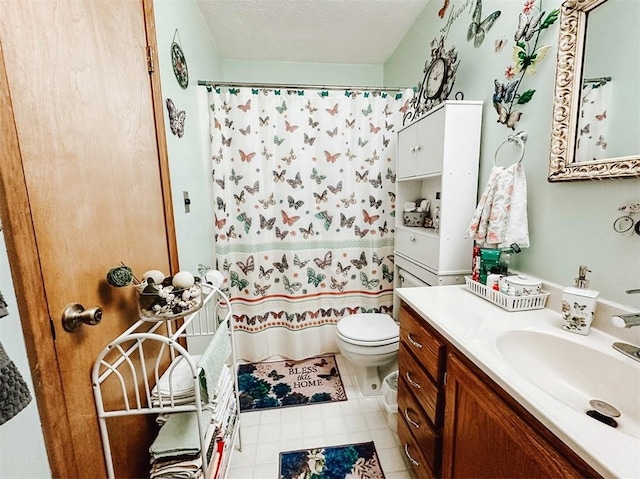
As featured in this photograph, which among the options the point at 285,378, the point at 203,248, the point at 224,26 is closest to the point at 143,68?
the point at 203,248

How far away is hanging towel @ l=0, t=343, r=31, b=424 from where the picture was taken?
37 cm

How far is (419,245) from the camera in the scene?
164cm

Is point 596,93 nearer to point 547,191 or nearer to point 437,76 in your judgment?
point 547,191

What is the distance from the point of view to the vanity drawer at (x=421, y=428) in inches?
39.6

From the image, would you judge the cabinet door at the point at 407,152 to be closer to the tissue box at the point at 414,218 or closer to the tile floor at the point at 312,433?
the tissue box at the point at 414,218

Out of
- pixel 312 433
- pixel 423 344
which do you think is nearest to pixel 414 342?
pixel 423 344

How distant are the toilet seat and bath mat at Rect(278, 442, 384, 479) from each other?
505mm

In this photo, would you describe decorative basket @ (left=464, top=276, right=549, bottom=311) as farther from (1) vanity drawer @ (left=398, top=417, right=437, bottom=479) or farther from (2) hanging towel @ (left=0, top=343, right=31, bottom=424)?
(2) hanging towel @ (left=0, top=343, right=31, bottom=424)

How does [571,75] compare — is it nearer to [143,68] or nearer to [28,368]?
[143,68]

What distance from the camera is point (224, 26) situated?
1980 millimetres

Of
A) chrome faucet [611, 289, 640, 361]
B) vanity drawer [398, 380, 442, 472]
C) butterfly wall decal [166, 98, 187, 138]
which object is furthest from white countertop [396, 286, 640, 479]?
butterfly wall decal [166, 98, 187, 138]

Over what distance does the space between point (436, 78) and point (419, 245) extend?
95 centimetres

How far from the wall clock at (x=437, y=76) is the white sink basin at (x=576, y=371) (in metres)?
1.32

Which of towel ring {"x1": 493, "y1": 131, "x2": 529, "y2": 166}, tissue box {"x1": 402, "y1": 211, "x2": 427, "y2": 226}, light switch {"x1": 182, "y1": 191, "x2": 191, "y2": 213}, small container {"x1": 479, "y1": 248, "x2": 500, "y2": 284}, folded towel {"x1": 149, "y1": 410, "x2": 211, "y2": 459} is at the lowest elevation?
folded towel {"x1": 149, "y1": 410, "x2": 211, "y2": 459}
